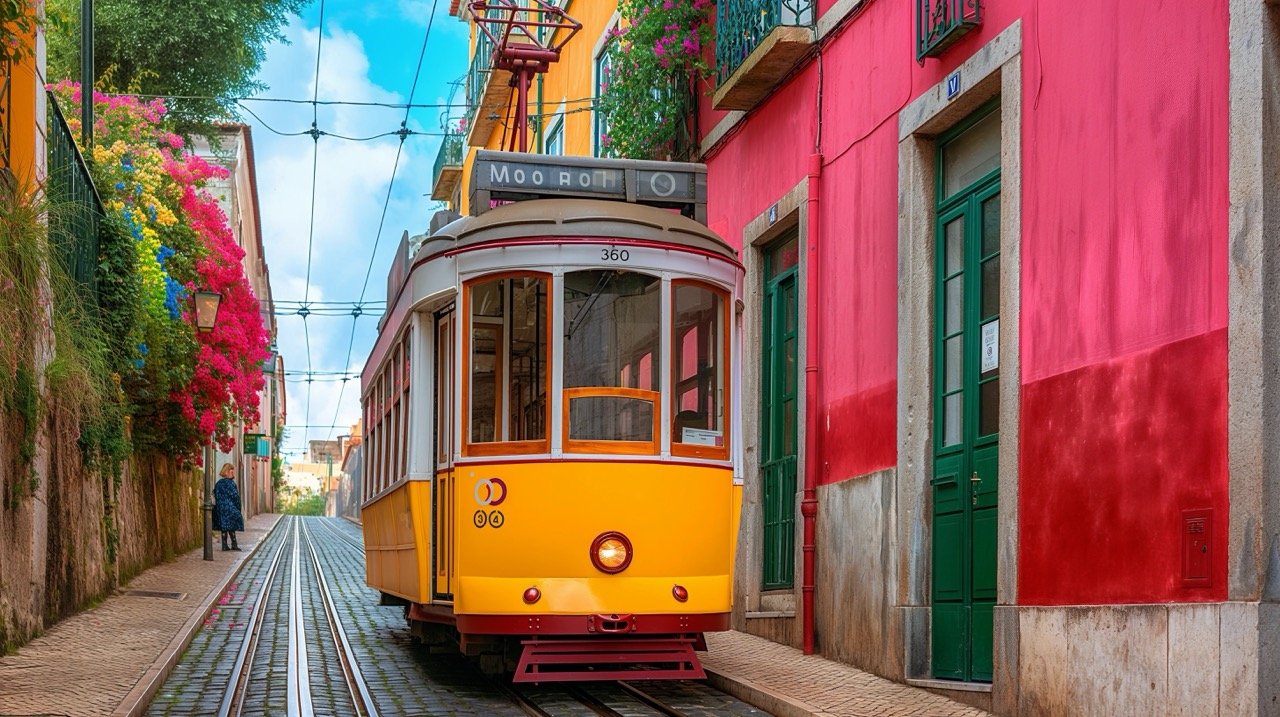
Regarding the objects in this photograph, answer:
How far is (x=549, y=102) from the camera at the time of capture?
24359 millimetres

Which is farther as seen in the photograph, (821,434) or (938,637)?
(821,434)

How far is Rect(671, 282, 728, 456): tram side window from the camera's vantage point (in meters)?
9.38

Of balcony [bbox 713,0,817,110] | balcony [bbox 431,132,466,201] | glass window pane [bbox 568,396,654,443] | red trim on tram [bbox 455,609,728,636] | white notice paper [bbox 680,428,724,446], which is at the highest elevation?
balcony [bbox 431,132,466,201]

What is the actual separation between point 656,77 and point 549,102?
917 centimetres

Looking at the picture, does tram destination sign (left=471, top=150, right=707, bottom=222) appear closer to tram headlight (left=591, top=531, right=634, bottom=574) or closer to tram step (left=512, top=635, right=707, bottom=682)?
tram headlight (left=591, top=531, right=634, bottom=574)

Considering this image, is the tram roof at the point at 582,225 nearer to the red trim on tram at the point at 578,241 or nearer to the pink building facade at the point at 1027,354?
the red trim on tram at the point at 578,241

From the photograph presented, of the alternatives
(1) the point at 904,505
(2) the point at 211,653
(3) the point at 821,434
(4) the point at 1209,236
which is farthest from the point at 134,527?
(4) the point at 1209,236

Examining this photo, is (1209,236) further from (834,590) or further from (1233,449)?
(834,590)

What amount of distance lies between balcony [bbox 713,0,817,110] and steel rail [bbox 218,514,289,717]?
6125mm

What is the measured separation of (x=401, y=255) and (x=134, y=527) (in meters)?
9.62

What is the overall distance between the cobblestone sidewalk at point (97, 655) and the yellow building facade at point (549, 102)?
5.42 meters

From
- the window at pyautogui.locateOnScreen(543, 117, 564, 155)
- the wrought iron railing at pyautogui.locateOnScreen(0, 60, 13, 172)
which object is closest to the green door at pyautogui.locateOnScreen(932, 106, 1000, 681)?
the wrought iron railing at pyautogui.locateOnScreen(0, 60, 13, 172)

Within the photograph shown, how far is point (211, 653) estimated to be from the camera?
12.0 meters

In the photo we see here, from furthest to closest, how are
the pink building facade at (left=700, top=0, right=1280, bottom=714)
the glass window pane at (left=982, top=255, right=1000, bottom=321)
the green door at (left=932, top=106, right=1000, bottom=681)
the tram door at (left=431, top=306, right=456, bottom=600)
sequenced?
the tram door at (left=431, top=306, right=456, bottom=600) → the glass window pane at (left=982, top=255, right=1000, bottom=321) → the green door at (left=932, top=106, right=1000, bottom=681) → the pink building facade at (left=700, top=0, right=1280, bottom=714)
